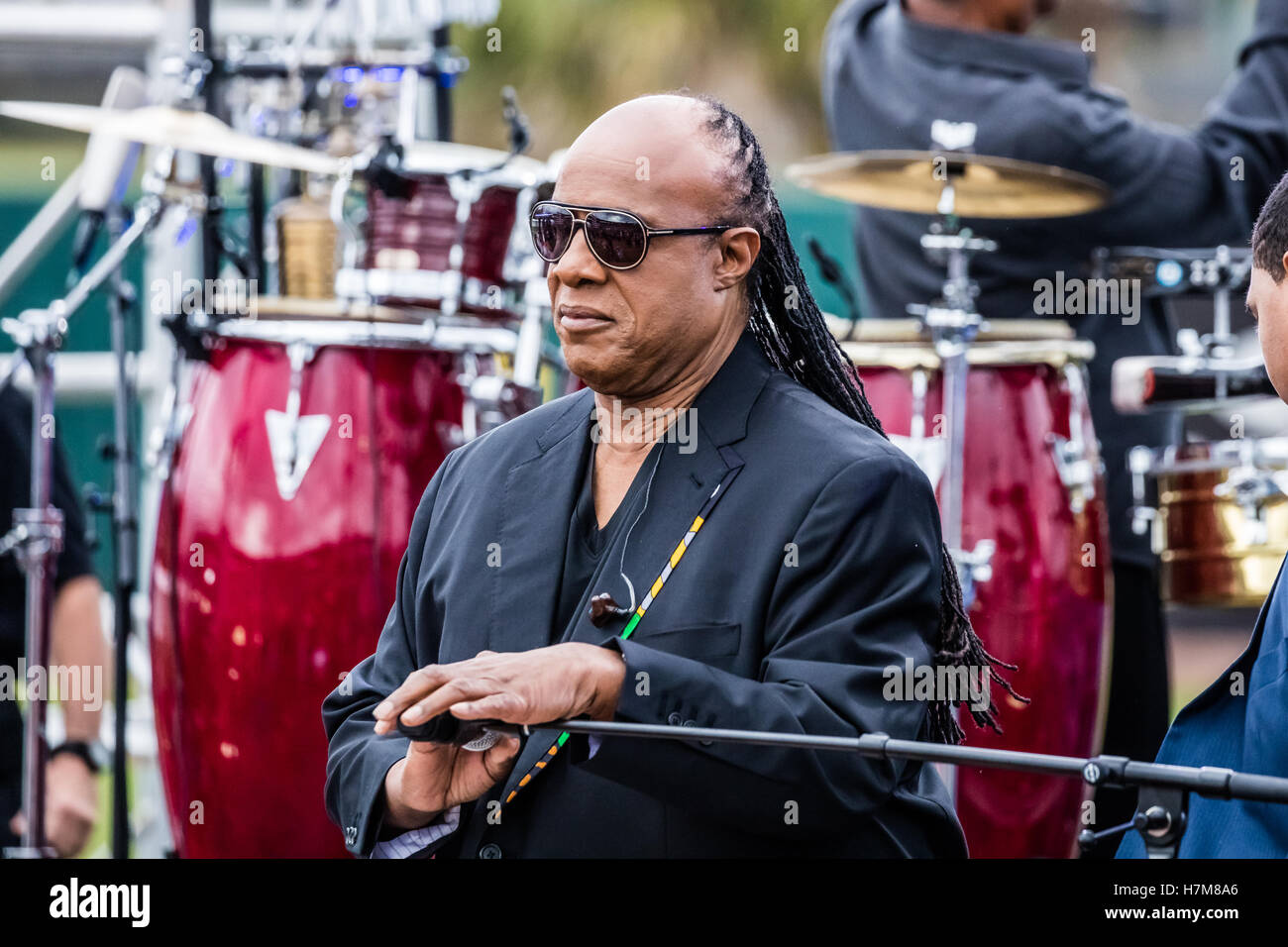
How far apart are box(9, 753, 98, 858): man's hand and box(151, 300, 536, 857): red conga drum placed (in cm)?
28

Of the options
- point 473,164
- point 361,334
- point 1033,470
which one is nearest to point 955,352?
point 1033,470

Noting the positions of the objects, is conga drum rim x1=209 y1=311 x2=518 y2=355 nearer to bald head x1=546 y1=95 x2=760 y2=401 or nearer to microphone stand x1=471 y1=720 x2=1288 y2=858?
bald head x1=546 y1=95 x2=760 y2=401

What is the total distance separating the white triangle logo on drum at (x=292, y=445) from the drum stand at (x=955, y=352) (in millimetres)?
1745

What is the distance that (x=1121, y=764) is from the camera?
1.96 m

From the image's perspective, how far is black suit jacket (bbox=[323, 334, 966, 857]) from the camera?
2412 millimetres

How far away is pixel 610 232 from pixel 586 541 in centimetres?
47

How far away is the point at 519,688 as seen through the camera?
231 cm

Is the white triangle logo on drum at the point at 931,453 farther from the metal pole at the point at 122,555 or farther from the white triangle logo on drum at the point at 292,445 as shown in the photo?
the metal pole at the point at 122,555

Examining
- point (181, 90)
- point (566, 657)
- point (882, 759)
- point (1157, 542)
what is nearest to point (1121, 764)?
point (882, 759)

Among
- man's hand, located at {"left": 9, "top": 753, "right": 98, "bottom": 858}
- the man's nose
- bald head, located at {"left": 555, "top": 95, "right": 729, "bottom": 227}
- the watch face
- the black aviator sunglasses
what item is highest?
bald head, located at {"left": 555, "top": 95, "right": 729, "bottom": 227}

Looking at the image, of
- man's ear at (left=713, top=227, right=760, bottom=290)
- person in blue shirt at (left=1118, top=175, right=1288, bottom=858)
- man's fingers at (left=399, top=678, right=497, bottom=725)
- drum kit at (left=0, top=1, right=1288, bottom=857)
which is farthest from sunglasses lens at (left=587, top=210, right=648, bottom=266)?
drum kit at (left=0, top=1, right=1288, bottom=857)

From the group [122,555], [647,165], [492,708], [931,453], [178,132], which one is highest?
[178,132]

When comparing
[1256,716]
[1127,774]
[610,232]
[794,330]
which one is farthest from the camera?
[794,330]

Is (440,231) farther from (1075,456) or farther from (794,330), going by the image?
(794,330)
